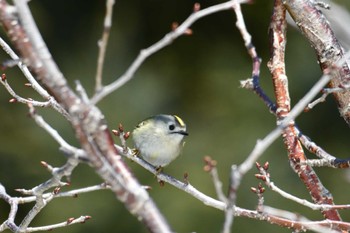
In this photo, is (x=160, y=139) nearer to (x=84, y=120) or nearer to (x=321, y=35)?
(x=321, y=35)

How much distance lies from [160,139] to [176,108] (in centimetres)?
422

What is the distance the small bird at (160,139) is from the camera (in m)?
4.09

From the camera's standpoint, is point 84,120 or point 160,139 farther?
point 160,139

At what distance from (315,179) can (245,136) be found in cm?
538

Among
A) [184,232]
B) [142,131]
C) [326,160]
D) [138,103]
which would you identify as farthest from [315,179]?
[138,103]

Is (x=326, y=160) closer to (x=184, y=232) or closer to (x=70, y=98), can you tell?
(x=70, y=98)

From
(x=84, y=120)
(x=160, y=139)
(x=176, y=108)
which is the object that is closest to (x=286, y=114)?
(x=84, y=120)

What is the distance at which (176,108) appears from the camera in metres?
8.48

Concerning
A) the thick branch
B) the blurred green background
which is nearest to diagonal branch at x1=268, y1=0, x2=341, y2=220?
the thick branch

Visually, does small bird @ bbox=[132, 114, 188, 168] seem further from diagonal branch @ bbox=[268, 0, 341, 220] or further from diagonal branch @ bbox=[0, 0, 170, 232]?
diagonal branch @ bbox=[0, 0, 170, 232]

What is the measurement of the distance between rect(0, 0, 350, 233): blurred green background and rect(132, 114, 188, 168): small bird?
332 centimetres

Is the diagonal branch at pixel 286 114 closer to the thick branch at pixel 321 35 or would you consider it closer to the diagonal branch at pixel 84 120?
the thick branch at pixel 321 35

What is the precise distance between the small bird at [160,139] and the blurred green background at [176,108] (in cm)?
332

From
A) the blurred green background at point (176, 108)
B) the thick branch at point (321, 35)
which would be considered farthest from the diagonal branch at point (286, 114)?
A: the blurred green background at point (176, 108)
